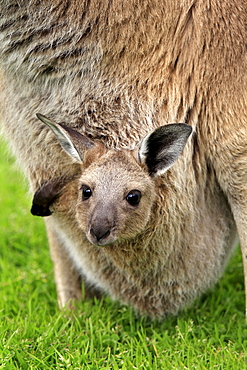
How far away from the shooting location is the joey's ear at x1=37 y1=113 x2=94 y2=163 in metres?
2.88

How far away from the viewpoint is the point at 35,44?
2.95m

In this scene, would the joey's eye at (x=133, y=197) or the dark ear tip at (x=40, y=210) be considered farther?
the dark ear tip at (x=40, y=210)

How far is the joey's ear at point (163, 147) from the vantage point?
280 cm

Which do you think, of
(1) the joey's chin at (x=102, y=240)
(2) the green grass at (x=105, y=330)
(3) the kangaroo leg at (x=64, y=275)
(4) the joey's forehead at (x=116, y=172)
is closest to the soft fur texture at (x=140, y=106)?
(4) the joey's forehead at (x=116, y=172)

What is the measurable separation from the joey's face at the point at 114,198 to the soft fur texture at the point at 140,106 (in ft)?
0.04

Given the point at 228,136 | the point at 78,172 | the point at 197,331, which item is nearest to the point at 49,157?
the point at 78,172

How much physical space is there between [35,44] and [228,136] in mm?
1070

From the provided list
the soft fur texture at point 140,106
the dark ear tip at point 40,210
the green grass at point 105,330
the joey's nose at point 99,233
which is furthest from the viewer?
the dark ear tip at point 40,210

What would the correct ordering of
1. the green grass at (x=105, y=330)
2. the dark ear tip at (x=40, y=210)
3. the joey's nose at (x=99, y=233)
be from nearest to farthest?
1. the joey's nose at (x=99, y=233)
2. the green grass at (x=105, y=330)
3. the dark ear tip at (x=40, y=210)

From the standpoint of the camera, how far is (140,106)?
297cm

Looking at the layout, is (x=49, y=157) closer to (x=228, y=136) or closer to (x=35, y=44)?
(x=35, y=44)

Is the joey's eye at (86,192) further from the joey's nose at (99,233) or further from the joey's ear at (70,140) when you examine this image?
the joey's nose at (99,233)

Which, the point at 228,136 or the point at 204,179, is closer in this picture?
the point at 228,136

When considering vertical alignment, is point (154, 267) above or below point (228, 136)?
below
